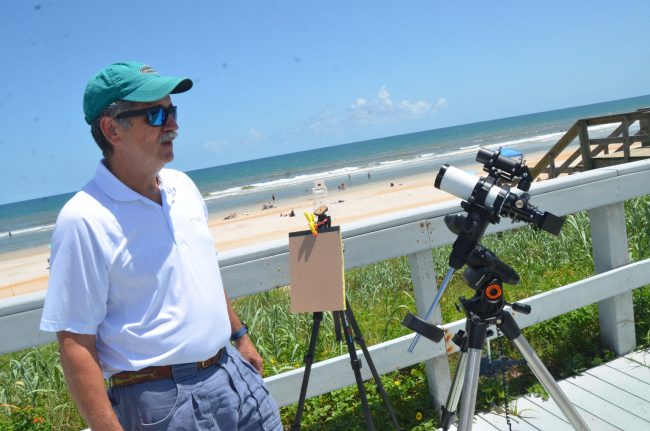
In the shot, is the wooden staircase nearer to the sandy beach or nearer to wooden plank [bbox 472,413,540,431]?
the sandy beach

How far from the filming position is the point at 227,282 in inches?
91.1

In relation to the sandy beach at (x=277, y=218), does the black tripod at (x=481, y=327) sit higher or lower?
higher

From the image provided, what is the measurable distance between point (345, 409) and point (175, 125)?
71.0 inches

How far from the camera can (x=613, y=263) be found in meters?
3.21

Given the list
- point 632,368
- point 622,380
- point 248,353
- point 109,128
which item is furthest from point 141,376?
point 632,368

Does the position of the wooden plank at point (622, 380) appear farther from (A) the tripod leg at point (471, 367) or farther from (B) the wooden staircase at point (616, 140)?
(B) the wooden staircase at point (616, 140)

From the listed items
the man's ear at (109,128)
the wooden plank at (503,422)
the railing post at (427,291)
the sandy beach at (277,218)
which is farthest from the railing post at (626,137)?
the man's ear at (109,128)

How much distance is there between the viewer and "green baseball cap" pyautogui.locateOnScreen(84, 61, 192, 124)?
1.67m

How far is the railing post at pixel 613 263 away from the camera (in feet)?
→ 10.5

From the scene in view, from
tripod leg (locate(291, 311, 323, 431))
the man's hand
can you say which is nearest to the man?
the man's hand

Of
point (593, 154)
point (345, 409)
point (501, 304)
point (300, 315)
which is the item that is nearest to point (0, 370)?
point (300, 315)

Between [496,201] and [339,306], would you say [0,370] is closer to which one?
[339,306]

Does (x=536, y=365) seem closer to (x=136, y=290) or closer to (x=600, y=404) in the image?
(x=600, y=404)

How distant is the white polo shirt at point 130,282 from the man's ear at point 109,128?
0.29ft
